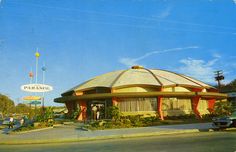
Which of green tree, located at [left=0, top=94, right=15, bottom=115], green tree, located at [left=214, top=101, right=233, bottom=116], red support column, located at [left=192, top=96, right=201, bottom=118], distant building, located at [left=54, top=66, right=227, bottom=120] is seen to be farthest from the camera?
green tree, located at [left=0, top=94, right=15, bottom=115]

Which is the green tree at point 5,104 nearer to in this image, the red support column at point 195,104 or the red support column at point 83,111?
the red support column at point 83,111

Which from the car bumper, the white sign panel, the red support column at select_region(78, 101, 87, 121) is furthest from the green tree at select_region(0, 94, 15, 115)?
the car bumper

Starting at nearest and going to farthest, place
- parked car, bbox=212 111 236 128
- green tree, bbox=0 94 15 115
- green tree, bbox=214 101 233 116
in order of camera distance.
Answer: parked car, bbox=212 111 236 128 → green tree, bbox=214 101 233 116 → green tree, bbox=0 94 15 115

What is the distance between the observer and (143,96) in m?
36.6

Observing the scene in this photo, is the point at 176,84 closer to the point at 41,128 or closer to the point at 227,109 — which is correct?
the point at 227,109

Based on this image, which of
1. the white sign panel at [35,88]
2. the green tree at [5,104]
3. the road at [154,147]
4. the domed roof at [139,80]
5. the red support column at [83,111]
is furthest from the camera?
the green tree at [5,104]

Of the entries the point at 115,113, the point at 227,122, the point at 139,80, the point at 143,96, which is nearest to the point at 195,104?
the point at 143,96

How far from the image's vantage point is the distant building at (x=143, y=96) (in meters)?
36.8

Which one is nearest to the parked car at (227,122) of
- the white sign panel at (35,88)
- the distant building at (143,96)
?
the distant building at (143,96)

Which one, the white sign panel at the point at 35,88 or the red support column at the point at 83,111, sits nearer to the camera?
the red support column at the point at 83,111

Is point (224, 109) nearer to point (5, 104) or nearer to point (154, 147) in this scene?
point (154, 147)

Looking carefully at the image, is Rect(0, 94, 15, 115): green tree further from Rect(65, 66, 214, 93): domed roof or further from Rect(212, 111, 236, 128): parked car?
Rect(212, 111, 236, 128): parked car

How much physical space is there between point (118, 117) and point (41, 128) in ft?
30.0

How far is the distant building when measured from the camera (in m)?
36.8
